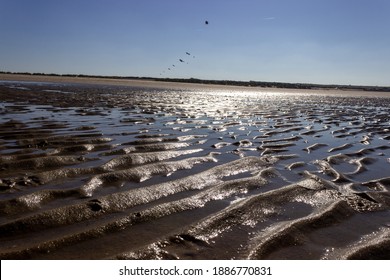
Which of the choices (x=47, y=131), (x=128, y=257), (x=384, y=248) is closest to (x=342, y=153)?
(x=384, y=248)

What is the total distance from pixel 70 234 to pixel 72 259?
1.06 feet

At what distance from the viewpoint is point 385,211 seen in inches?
143

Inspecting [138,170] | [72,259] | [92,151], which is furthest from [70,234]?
[92,151]

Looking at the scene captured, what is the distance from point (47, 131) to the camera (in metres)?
6.93

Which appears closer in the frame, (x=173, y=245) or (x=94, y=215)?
(x=173, y=245)

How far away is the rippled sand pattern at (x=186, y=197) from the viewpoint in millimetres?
2674

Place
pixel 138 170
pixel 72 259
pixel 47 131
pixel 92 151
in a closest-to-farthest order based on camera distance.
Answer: pixel 72 259, pixel 138 170, pixel 92 151, pixel 47 131

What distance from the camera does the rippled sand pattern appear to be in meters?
2.67

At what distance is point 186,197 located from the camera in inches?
146

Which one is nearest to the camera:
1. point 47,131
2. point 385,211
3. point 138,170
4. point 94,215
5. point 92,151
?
point 94,215

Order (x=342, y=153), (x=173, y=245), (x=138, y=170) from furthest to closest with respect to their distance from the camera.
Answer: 1. (x=342, y=153)
2. (x=138, y=170)
3. (x=173, y=245)

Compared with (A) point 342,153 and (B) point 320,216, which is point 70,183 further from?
(A) point 342,153

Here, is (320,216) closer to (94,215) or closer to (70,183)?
(94,215)

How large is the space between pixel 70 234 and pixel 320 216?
223cm
